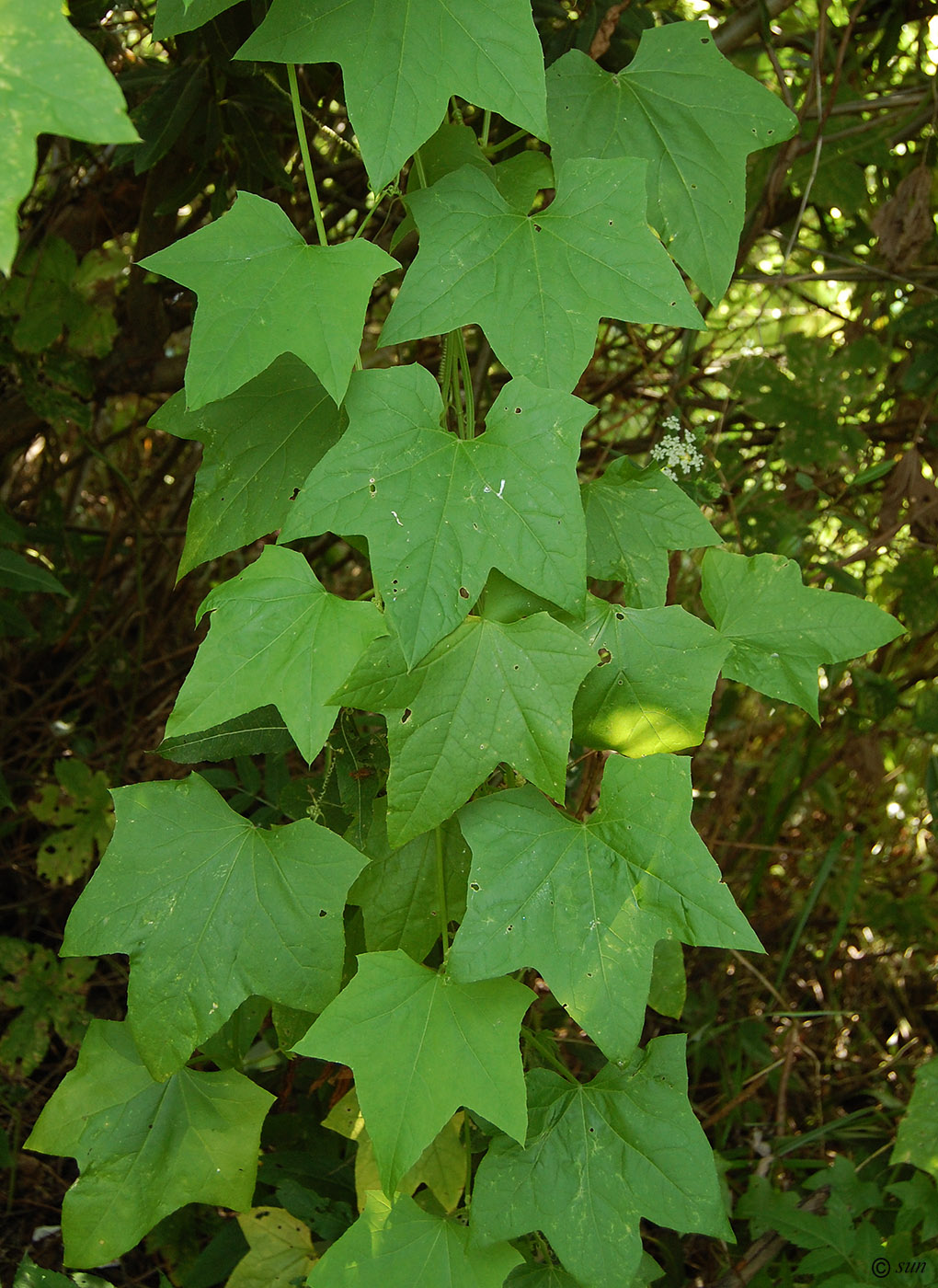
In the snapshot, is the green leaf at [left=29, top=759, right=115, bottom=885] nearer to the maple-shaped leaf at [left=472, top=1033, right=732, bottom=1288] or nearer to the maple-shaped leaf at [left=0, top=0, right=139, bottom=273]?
the maple-shaped leaf at [left=472, top=1033, right=732, bottom=1288]

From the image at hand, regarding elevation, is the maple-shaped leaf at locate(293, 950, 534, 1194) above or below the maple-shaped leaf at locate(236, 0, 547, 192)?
below

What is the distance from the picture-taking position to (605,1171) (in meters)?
1.08

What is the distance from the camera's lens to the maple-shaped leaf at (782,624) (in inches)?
45.6

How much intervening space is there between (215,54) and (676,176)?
0.81 metres

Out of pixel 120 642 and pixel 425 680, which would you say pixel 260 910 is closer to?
pixel 425 680

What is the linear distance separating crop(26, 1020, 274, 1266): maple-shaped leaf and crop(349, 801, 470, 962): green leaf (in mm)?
249

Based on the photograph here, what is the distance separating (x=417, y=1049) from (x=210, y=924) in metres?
0.24

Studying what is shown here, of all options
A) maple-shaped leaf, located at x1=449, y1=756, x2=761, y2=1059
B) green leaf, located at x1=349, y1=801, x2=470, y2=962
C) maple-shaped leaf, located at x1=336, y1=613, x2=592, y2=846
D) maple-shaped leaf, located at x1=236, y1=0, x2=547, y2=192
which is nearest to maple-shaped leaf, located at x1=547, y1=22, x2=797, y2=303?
maple-shaped leaf, located at x1=236, y1=0, x2=547, y2=192

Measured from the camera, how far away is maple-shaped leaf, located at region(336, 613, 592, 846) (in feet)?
3.06

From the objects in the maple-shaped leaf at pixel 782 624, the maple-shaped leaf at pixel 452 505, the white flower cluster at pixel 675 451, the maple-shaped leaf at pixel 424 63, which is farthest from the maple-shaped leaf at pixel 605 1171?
the maple-shaped leaf at pixel 424 63

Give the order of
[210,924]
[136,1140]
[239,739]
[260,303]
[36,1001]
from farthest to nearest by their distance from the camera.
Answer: [36,1001], [239,739], [136,1140], [210,924], [260,303]

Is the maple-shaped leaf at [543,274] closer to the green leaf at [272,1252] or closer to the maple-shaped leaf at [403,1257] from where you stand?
the maple-shaped leaf at [403,1257]

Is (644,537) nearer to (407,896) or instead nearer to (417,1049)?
(407,896)

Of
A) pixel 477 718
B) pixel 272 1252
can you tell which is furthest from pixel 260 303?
pixel 272 1252
